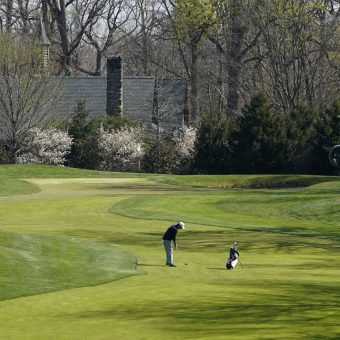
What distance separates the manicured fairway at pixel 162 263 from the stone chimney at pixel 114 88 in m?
28.2

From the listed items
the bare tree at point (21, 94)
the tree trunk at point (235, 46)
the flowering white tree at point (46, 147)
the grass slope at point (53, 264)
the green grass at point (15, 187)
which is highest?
the tree trunk at point (235, 46)

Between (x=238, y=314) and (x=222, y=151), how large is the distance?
166ft

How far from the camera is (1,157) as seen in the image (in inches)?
2810

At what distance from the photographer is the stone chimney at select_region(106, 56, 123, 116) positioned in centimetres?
8494

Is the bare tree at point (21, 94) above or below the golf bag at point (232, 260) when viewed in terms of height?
above

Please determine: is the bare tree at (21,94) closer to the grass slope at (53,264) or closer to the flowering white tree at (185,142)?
the flowering white tree at (185,142)

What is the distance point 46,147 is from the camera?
72.0 meters

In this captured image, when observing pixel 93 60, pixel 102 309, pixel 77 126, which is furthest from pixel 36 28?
pixel 102 309

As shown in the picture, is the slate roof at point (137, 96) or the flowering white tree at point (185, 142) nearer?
the flowering white tree at point (185, 142)

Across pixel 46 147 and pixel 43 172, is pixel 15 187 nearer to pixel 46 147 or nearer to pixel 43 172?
pixel 43 172

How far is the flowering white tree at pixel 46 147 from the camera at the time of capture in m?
71.9

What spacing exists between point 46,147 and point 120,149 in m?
5.27

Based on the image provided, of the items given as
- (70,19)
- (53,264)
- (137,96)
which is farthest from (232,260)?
(70,19)

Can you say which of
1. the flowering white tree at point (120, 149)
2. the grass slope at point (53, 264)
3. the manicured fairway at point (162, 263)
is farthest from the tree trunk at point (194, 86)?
the grass slope at point (53, 264)
